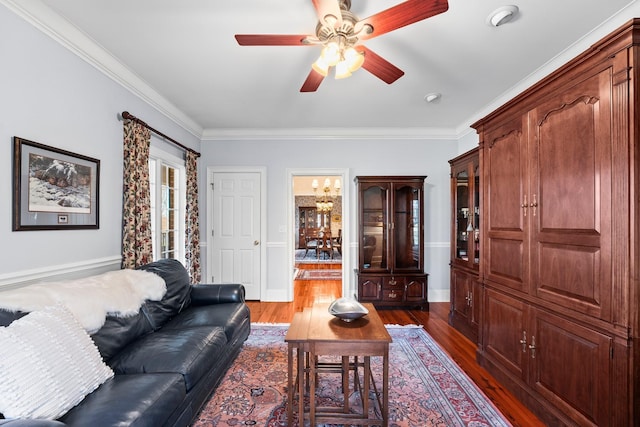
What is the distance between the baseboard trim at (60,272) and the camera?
1842 mm

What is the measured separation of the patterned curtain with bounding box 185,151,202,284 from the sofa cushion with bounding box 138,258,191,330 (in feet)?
4.20

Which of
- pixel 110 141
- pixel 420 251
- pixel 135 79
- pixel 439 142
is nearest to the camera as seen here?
pixel 110 141

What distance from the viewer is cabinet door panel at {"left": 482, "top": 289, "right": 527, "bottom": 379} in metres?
2.18

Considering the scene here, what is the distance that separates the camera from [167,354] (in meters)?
1.83

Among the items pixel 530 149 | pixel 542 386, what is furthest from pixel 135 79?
pixel 542 386

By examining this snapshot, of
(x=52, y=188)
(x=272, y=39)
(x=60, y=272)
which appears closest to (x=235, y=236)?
(x=60, y=272)

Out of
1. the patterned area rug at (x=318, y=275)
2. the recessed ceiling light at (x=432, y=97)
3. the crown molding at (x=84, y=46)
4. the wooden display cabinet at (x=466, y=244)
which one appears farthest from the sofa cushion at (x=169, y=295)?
the patterned area rug at (x=318, y=275)

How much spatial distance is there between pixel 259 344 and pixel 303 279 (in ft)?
11.2

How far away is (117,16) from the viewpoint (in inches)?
83.0

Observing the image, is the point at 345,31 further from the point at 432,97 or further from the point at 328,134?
the point at 328,134

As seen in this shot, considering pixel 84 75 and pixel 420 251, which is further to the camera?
pixel 420 251

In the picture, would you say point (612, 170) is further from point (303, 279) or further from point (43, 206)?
point (303, 279)

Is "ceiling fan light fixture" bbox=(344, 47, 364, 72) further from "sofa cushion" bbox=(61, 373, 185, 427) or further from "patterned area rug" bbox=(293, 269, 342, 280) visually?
"patterned area rug" bbox=(293, 269, 342, 280)

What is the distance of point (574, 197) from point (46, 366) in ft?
9.11
